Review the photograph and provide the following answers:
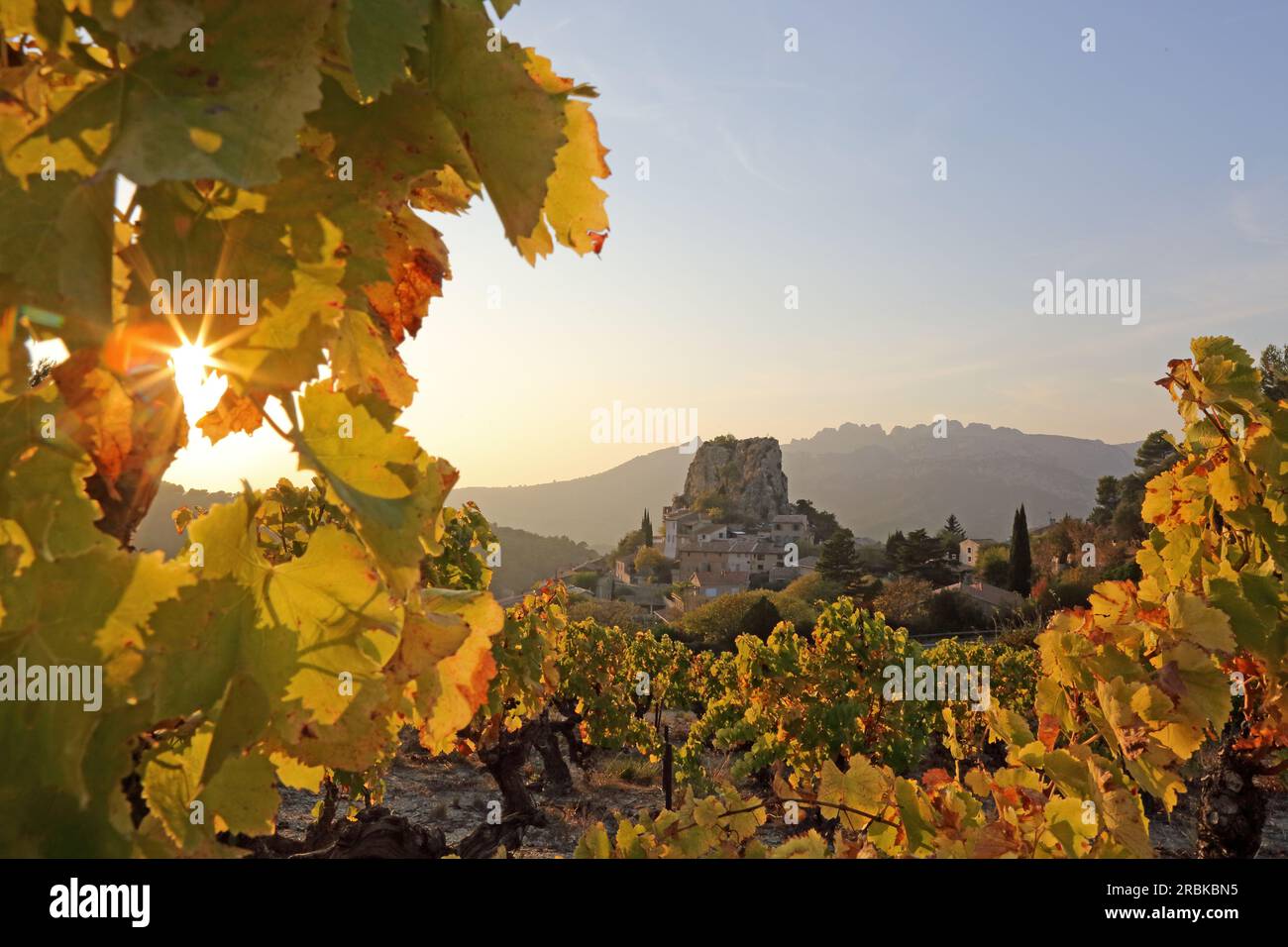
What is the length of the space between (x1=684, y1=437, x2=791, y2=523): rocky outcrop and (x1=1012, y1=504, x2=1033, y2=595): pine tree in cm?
4340

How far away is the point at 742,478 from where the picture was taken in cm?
9725

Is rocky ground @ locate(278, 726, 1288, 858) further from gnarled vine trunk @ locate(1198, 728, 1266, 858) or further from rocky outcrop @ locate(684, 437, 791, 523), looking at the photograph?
rocky outcrop @ locate(684, 437, 791, 523)

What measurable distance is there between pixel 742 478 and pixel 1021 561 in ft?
165

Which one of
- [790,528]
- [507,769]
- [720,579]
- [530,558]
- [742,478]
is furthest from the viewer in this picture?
[742,478]

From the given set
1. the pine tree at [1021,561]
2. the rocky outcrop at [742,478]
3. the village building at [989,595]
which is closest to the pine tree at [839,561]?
the village building at [989,595]

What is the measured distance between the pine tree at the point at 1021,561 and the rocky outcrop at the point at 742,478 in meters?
43.4

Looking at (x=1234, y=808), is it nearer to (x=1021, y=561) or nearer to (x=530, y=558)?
(x=1021, y=561)

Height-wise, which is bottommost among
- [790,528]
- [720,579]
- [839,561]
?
[720,579]

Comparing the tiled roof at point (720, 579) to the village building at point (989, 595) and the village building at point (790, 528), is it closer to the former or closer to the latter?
the village building at point (790, 528)

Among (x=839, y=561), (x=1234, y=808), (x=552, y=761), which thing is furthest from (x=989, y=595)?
(x=1234, y=808)
